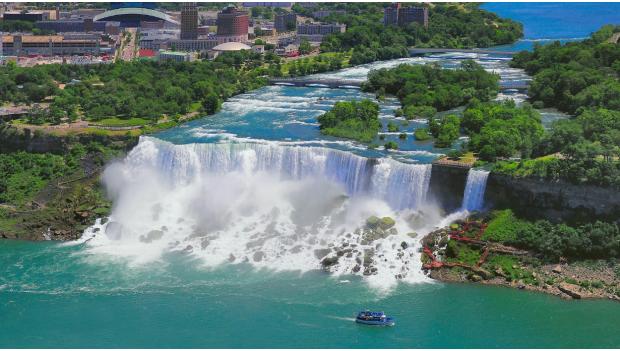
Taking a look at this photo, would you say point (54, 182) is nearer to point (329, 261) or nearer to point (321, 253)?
point (321, 253)

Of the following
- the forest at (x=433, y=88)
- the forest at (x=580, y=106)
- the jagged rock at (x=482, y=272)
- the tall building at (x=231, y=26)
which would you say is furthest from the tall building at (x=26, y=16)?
the jagged rock at (x=482, y=272)

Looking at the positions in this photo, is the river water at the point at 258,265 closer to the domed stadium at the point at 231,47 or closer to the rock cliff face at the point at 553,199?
the rock cliff face at the point at 553,199

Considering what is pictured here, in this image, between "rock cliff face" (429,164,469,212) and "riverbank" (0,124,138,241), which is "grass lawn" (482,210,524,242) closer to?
"rock cliff face" (429,164,469,212)


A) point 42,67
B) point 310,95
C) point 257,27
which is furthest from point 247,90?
point 257,27

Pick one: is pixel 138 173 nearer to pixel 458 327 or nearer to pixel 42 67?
pixel 458 327

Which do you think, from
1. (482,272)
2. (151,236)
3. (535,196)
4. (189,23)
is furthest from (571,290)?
(189,23)

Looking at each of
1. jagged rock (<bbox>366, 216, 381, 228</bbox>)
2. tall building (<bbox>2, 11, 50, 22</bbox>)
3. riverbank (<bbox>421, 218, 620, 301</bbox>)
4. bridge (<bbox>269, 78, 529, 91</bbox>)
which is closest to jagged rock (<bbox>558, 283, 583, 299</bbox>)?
riverbank (<bbox>421, 218, 620, 301</bbox>)
